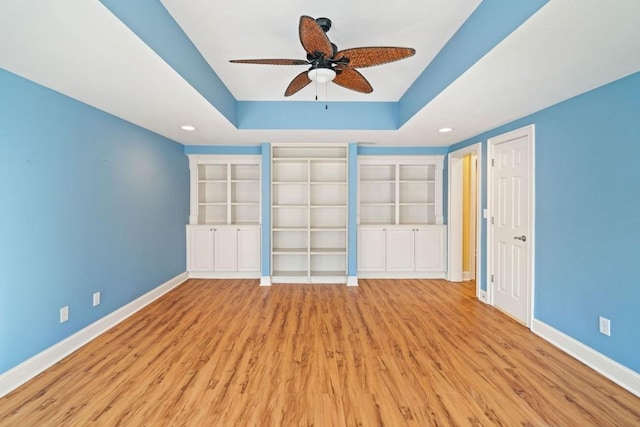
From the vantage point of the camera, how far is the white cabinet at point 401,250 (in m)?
5.07

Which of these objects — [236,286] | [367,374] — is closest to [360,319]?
[367,374]

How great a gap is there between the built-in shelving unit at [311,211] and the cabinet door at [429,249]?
126 cm

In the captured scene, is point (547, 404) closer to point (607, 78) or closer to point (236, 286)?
point (607, 78)

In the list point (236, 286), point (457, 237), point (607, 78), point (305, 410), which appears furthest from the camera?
point (457, 237)

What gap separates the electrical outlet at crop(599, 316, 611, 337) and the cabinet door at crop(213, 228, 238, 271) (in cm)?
455

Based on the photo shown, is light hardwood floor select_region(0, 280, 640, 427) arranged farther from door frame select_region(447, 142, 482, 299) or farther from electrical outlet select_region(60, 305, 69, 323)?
door frame select_region(447, 142, 482, 299)

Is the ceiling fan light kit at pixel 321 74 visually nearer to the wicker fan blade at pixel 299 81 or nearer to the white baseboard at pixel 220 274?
the wicker fan blade at pixel 299 81

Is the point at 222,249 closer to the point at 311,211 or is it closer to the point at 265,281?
the point at 265,281

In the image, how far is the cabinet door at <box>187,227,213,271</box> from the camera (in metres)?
5.05

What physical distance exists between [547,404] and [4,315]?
3.75 meters

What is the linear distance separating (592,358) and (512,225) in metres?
1.45

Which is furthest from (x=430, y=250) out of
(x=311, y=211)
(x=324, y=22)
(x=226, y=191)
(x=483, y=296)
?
(x=324, y=22)

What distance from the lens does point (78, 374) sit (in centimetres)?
228

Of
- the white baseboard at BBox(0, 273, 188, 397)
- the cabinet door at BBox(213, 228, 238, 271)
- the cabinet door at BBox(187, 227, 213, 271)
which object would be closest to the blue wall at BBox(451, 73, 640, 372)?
the cabinet door at BBox(213, 228, 238, 271)
